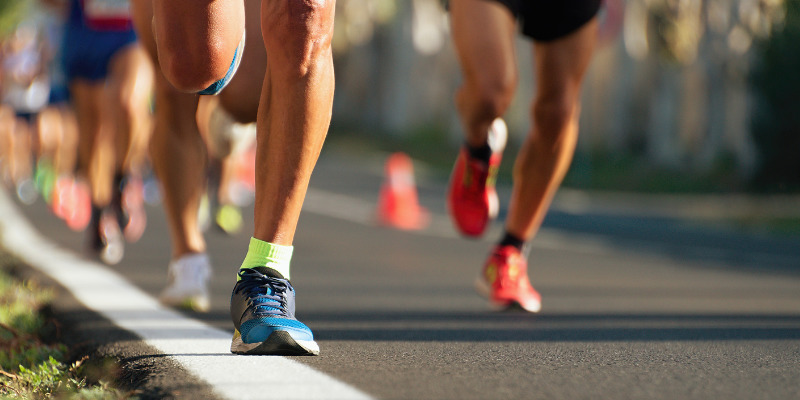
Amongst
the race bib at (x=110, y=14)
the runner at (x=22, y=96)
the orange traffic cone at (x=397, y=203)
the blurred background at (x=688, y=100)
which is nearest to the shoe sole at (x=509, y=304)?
the race bib at (x=110, y=14)

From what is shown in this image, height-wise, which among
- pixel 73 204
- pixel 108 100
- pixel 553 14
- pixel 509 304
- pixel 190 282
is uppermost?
pixel 108 100

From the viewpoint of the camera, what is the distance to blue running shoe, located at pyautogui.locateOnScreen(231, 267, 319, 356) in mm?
3076

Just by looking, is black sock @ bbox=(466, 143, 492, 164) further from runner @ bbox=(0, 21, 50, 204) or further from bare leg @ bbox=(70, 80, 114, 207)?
runner @ bbox=(0, 21, 50, 204)

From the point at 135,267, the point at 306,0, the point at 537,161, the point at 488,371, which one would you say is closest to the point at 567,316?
the point at 537,161

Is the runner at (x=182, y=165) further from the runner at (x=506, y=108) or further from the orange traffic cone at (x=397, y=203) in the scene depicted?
the orange traffic cone at (x=397, y=203)

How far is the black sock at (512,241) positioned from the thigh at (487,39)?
2.28 feet

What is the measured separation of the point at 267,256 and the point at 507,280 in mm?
1755

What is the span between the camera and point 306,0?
124 inches

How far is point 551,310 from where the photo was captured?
5020 millimetres

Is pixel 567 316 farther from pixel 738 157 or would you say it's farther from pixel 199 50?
pixel 738 157

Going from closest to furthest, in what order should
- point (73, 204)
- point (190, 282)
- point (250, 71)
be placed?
point (250, 71), point (190, 282), point (73, 204)

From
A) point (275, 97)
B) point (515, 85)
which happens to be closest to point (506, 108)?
point (515, 85)

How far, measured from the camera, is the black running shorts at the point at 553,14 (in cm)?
454

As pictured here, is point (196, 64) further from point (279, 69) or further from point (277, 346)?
point (277, 346)
